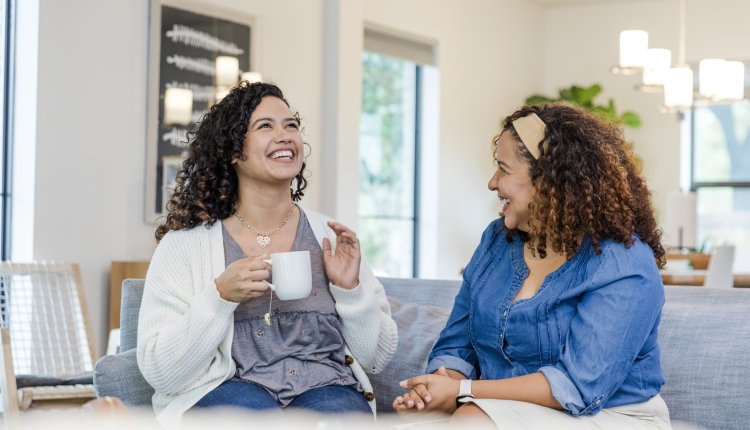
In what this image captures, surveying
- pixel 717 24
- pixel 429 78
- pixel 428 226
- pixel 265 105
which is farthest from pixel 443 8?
pixel 265 105

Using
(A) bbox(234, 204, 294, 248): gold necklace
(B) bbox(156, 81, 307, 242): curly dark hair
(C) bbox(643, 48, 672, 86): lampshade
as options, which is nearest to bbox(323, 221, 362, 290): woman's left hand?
(A) bbox(234, 204, 294, 248): gold necklace

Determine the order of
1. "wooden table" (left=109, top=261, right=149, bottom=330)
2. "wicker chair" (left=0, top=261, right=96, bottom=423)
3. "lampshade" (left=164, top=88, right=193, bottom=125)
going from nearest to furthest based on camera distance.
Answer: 1. "wicker chair" (left=0, top=261, right=96, bottom=423)
2. "wooden table" (left=109, top=261, right=149, bottom=330)
3. "lampshade" (left=164, top=88, right=193, bottom=125)

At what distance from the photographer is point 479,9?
7879 mm

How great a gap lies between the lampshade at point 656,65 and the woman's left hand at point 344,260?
13.0 ft

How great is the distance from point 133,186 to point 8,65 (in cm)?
81

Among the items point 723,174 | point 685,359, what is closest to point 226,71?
point 685,359

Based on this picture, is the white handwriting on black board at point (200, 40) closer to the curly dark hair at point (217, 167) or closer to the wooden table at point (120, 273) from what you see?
the wooden table at point (120, 273)

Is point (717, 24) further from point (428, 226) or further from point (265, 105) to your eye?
point (265, 105)

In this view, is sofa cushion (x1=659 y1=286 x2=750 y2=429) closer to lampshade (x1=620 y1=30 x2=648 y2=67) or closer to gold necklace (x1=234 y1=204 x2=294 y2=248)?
gold necklace (x1=234 y1=204 x2=294 y2=248)

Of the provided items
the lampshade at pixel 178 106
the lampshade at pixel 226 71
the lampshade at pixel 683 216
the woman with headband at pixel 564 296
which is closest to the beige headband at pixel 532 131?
the woman with headband at pixel 564 296

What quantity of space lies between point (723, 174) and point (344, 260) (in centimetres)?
674

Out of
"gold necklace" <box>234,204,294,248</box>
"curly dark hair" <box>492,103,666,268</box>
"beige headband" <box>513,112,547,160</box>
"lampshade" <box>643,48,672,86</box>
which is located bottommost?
"gold necklace" <box>234,204,294,248</box>

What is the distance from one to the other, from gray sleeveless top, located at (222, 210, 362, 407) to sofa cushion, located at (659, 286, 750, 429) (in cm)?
65

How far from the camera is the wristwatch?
179cm
